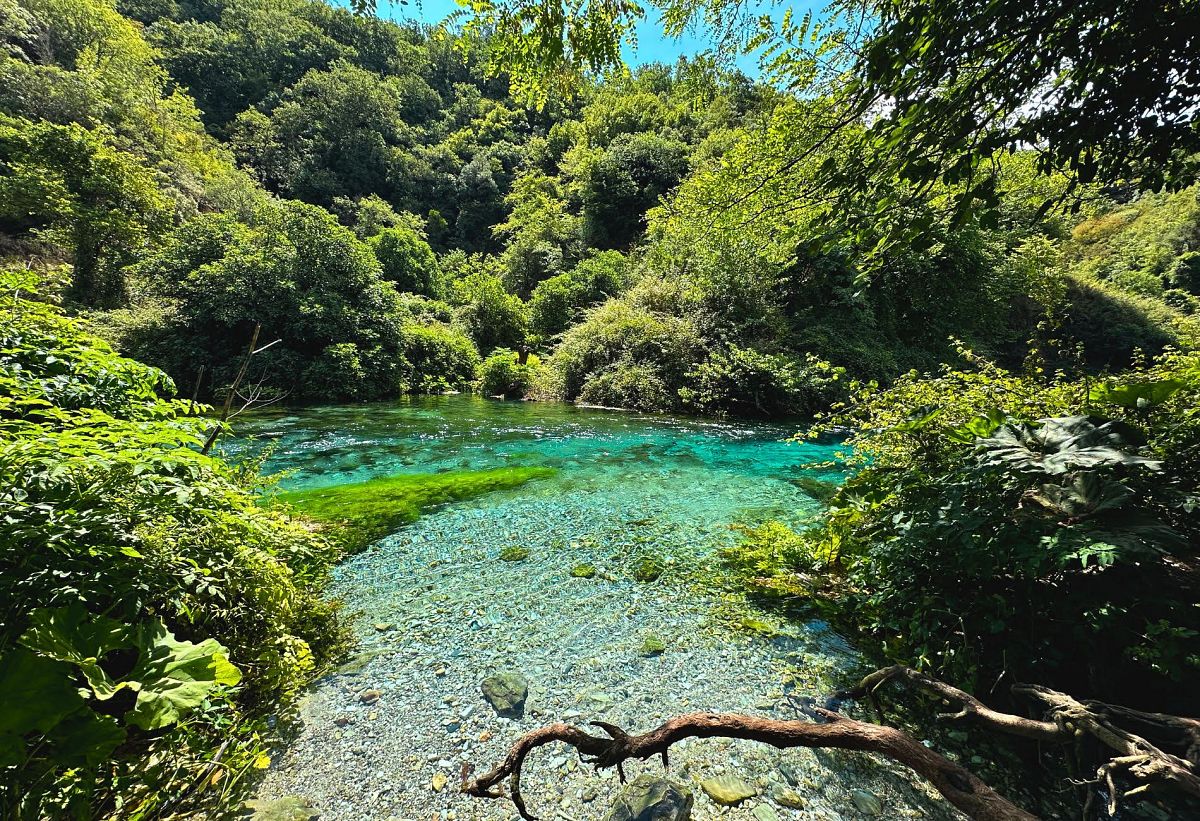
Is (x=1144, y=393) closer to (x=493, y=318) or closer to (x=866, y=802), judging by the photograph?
(x=866, y=802)

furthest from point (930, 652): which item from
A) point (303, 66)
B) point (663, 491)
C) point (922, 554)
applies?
point (303, 66)

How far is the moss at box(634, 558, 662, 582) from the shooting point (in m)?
4.15

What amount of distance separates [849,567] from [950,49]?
3535 millimetres

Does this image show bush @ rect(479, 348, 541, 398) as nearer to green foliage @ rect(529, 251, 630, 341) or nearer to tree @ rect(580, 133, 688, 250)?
green foliage @ rect(529, 251, 630, 341)

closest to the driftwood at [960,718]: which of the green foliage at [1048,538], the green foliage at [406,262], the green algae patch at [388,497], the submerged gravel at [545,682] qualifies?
the green foliage at [1048,538]

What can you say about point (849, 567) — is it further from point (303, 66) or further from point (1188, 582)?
point (303, 66)

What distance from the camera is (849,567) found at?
353cm

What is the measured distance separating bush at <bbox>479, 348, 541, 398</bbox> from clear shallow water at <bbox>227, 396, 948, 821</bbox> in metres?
13.0

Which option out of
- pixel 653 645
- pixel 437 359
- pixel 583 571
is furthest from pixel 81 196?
pixel 653 645

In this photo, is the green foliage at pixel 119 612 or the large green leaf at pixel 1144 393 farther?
the large green leaf at pixel 1144 393

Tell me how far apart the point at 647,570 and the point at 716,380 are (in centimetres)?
1046

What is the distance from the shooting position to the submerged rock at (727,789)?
2.00 metres

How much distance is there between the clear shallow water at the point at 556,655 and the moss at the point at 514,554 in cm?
8

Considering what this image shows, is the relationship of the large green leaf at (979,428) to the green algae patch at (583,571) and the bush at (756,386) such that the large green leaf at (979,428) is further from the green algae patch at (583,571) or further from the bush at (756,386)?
the bush at (756,386)
